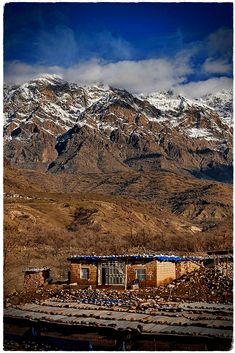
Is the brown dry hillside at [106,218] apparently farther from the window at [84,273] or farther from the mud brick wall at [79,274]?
the window at [84,273]

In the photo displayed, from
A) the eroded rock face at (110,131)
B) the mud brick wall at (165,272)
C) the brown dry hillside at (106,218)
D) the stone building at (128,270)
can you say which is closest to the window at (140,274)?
the stone building at (128,270)

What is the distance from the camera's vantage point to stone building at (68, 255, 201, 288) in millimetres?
10555

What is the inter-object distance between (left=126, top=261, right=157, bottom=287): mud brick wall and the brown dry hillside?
2516mm

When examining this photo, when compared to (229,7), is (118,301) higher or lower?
lower

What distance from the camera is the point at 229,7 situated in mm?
5160

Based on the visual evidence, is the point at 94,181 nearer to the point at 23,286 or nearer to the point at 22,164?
the point at 22,164

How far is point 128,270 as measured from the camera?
35.3 ft

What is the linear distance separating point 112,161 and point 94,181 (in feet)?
97.2

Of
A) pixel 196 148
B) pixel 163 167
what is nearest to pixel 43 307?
pixel 163 167

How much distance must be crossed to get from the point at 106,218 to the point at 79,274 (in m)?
25.8

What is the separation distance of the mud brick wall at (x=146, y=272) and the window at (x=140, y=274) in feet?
0.15

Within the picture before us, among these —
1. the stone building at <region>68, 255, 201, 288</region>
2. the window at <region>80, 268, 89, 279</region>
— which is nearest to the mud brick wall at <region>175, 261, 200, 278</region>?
the stone building at <region>68, 255, 201, 288</region>

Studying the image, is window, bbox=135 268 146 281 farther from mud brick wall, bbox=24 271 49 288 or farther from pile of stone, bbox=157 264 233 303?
mud brick wall, bbox=24 271 49 288

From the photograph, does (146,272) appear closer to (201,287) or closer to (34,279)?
(201,287)
